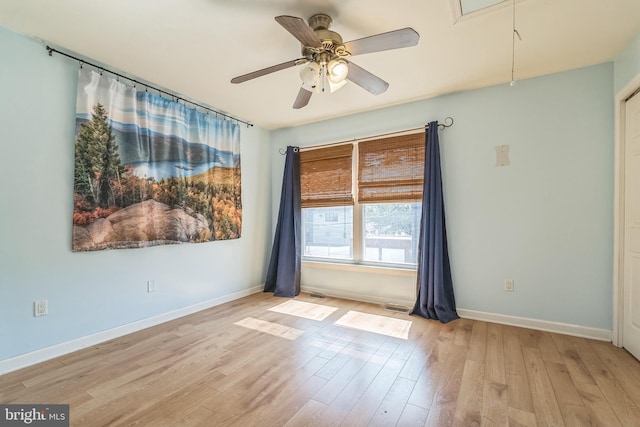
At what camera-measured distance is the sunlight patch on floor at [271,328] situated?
2.69 meters

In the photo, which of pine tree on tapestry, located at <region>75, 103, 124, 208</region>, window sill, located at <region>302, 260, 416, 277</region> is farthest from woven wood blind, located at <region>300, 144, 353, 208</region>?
pine tree on tapestry, located at <region>75, 103, 124, 208</region>

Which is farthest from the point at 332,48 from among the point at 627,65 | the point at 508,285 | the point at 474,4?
the point at 508,285

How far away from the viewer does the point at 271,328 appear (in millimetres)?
2854

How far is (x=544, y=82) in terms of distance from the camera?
8.97ft

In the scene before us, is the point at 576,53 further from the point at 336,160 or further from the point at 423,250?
the point at 336,160

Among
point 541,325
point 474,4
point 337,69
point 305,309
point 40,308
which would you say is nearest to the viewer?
point 474,4

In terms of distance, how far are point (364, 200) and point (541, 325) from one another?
222cm

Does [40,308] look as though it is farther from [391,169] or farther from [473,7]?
[473,7]

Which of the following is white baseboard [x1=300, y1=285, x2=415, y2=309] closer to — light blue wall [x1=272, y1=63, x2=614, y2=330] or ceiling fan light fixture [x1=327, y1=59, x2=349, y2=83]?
light blue wall [x1=272, y1=63, x2=614, y2=330]

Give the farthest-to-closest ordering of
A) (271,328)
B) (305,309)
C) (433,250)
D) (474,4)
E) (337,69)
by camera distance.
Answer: (305,309) < (433,250) < (271,328) < (337,69) < (474,4)

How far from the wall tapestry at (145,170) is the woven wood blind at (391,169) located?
1750mm

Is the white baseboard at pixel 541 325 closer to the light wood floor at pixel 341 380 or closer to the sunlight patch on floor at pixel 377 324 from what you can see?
the light wood floor at pixel 341 380

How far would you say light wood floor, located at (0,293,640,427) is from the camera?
5.27 ft

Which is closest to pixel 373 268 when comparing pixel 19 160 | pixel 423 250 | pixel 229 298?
pixel 423 250
